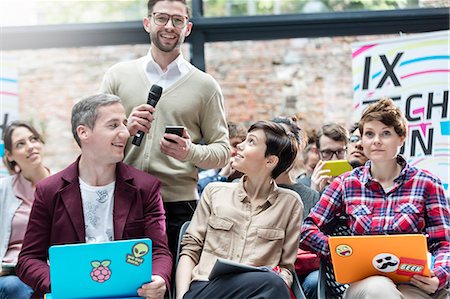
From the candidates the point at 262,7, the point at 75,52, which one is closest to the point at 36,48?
the point at 75,52

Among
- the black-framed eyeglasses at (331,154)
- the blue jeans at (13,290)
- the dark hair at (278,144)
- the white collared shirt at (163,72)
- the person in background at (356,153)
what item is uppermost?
the white collared shirt at (163,72)

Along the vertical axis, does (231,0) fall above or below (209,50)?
above

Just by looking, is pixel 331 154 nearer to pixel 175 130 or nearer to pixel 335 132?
pixel 335 132

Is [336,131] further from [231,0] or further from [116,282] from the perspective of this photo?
[116,282]

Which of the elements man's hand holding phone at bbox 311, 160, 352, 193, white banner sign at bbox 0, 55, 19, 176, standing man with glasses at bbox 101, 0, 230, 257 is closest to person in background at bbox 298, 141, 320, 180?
man's hand holding phone at bbox 311, 160, 352, 193

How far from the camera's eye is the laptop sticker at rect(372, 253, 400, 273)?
2.63 m

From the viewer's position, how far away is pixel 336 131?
393cm

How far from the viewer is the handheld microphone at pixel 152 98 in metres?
2.92

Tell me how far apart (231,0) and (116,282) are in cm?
267

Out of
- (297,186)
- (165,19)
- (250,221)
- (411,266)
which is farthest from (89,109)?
(411,266)

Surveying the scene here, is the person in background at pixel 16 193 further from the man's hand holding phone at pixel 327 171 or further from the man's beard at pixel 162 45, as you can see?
the man's hand holding phone at pixel 327 171

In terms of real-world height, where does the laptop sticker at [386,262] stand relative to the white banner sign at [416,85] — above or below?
below

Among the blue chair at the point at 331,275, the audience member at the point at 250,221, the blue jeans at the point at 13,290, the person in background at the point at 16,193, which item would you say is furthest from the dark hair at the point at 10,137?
the blue chair at the point at 331,275

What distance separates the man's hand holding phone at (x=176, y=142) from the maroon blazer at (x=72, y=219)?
0.19 meters
